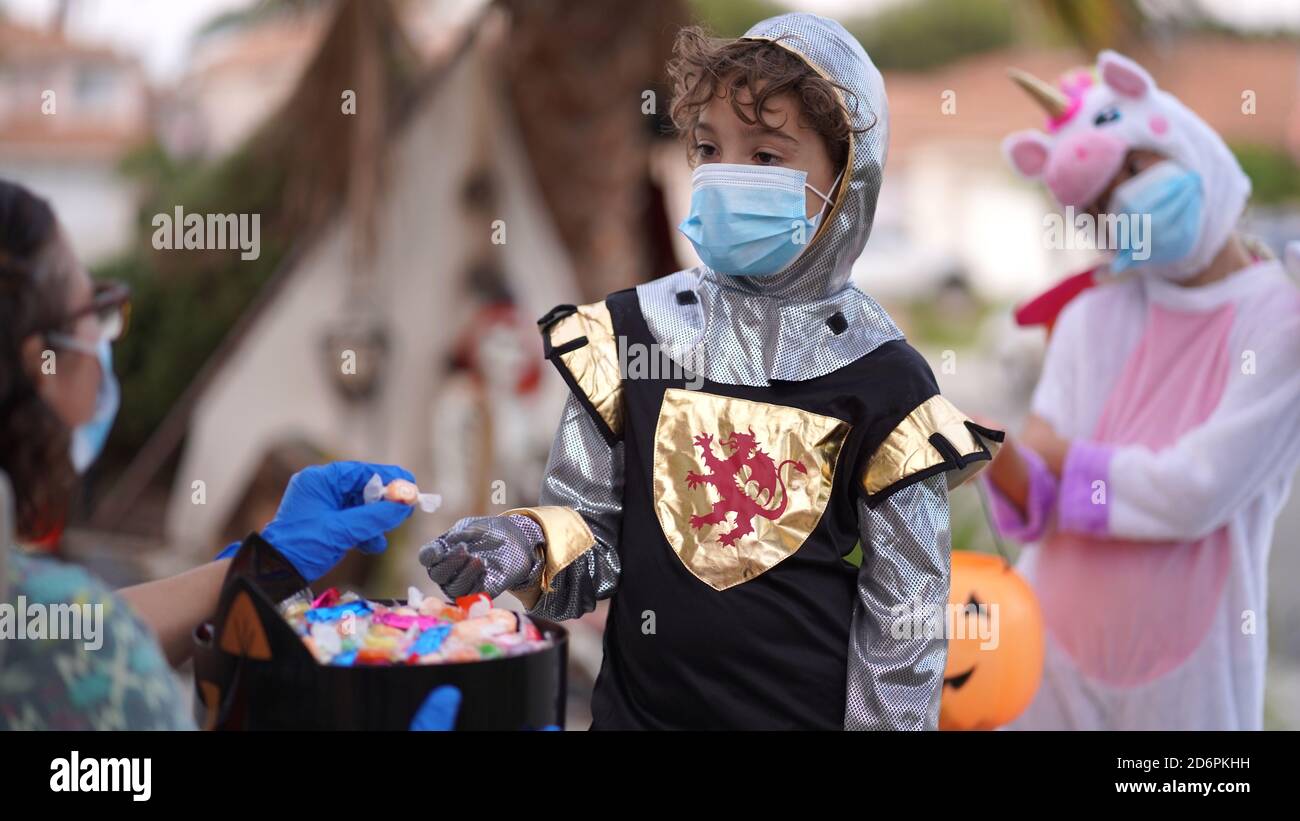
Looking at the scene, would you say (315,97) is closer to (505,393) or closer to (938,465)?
(505,393)

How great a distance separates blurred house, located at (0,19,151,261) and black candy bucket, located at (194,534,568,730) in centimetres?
1011

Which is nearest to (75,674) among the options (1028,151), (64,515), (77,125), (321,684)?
(321,684)

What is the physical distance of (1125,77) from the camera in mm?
3232

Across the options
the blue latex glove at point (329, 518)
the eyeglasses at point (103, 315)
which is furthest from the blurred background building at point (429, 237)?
the blue latex glove at point (329, 518)

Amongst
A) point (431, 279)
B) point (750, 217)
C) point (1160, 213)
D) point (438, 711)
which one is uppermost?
point (431, 279)

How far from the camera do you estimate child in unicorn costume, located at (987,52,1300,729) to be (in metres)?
3.08

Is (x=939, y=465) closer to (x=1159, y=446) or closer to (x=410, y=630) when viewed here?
(x=410, y=630)

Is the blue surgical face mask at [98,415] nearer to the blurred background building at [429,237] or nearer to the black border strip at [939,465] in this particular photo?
the black border strip at [939,465]

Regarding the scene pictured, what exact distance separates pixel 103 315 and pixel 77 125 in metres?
12.3

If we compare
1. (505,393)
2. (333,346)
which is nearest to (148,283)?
(333,346)

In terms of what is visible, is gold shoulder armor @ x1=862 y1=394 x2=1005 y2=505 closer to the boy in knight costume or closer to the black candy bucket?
the boy in knight costume

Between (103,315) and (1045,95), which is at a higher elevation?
(1045,95)

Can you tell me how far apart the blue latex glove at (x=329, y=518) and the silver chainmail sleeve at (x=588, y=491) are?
0.79ft

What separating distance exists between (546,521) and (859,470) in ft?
1.58
